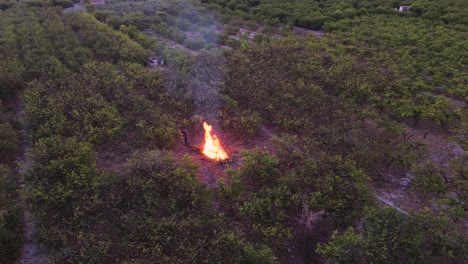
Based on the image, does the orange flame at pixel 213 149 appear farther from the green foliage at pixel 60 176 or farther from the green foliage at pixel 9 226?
the green foliage at pixel 9 226

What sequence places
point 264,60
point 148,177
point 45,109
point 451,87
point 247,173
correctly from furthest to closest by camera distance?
point 264,60
point 451,87
point 45,109
point 247,173
point 148,177

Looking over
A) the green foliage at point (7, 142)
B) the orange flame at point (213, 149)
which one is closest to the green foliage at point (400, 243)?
the orange flame at point (213, 149)

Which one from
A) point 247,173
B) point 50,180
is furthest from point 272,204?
point 50,180

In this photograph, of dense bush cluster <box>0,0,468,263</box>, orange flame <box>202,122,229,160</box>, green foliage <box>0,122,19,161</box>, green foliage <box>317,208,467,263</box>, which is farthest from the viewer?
orange flame <box>202,122,229,160</box>

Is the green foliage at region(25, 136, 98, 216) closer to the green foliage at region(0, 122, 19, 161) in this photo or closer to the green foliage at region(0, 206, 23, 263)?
the green foliage at region(0, 206, 23, 263)

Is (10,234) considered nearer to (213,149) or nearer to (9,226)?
(9,226)

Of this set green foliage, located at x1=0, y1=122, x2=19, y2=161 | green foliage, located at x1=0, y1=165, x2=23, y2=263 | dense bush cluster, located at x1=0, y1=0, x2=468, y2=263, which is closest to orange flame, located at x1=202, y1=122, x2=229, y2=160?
dense bush cluster, located at x1=0, y1=0, x2=468, y2=263

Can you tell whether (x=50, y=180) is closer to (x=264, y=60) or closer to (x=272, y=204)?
(x=272, y=204)

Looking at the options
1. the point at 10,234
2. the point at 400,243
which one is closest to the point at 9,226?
the point at 10,234

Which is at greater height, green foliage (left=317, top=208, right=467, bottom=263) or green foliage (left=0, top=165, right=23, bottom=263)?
green foliage (left=317, top=208, right=467, bottom=263)
